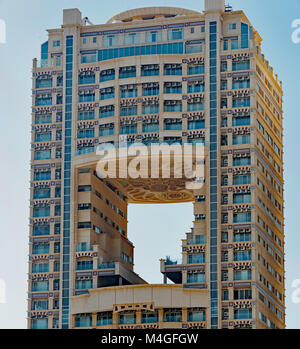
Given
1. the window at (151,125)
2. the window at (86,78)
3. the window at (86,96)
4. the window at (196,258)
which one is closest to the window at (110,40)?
the window at (86,78)

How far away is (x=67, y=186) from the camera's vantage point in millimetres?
154125

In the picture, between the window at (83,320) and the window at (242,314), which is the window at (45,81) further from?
the window at (242,314)

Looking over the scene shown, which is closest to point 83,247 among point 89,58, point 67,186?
point 67,186

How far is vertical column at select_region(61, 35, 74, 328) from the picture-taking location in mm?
150000

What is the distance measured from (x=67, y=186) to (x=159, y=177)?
1308cm

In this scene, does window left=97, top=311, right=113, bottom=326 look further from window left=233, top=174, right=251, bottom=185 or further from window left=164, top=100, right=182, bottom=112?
window left=164, top=100, right=182, bottom=112

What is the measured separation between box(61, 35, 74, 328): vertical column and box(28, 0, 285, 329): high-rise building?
0.63 ft

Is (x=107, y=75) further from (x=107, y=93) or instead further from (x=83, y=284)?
(x=83, y=284)

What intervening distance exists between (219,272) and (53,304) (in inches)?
916

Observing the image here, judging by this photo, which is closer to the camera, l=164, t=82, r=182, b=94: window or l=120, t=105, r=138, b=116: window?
l=164, t=82, r=182, b=94: window

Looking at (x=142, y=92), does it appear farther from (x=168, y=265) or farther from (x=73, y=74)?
(x=168, y=265)

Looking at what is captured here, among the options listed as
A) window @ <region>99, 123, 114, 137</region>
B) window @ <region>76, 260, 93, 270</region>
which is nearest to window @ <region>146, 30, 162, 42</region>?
window @ <region>99, 123, 114, 137</region>

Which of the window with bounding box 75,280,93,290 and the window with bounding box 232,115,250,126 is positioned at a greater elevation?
the window with bounding box 232,115,250,126
